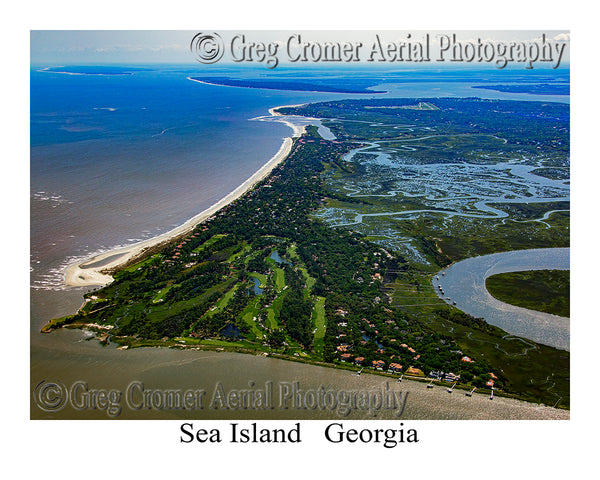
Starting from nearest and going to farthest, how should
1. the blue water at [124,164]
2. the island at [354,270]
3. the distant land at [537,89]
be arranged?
the island at [354,270] < the blue water at [124,164] < the distant land at [537,89]

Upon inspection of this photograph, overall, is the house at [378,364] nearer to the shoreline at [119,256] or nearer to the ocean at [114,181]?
the ocean at [114,181]

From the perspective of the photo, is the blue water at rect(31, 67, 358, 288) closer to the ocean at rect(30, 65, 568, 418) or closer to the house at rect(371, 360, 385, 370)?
the ocean at rect(30, 65, 568, 418)

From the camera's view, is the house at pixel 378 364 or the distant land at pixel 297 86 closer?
the house at pixel 378 364

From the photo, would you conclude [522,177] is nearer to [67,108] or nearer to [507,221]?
[507,221]

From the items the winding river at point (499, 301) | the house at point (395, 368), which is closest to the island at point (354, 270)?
the house at point (395, 368)

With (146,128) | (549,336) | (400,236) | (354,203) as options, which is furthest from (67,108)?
(549,336)

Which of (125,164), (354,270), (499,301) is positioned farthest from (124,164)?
(499,301)

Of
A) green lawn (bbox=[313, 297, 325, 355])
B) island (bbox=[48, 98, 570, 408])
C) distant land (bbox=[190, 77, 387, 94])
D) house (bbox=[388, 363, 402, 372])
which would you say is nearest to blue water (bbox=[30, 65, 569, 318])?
island (bbox=[48, 98, 570, 408])

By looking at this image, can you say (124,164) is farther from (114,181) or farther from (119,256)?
(119,256)
